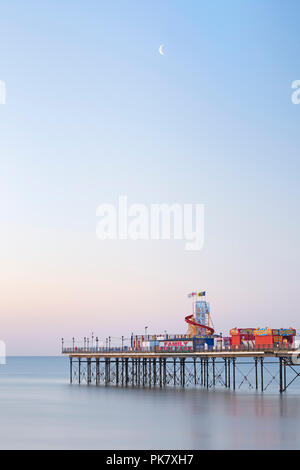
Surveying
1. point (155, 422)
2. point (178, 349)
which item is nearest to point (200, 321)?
point (178, 349)

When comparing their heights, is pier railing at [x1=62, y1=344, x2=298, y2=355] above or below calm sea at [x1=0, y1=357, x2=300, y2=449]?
above

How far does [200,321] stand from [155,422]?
47082 mm

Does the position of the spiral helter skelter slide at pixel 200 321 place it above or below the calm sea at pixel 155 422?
above

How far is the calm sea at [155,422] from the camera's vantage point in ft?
193

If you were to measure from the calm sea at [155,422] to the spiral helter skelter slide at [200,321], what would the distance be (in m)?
14.3

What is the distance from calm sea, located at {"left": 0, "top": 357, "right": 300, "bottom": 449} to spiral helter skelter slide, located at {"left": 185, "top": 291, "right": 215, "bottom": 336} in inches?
564

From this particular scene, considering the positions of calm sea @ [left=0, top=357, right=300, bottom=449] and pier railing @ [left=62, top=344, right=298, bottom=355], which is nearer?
calm sea @ [left=0, top=357, right=300, bottom=449]

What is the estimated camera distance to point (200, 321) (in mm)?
116312

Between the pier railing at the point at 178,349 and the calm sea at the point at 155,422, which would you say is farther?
the pier railing at the point at 178,349

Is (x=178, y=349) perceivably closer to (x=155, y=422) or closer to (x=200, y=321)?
(x=200, y=321)

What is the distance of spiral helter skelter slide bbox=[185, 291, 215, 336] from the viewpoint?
113500 millimetres
